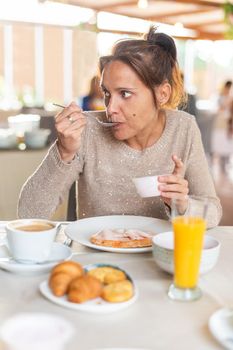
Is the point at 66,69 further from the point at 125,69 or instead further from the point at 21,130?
the point at 125,69

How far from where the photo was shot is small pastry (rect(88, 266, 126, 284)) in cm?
93

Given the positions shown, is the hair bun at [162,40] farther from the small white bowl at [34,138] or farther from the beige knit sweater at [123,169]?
the small white bowl at [34,138]

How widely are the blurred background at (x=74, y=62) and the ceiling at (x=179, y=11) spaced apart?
1 cm

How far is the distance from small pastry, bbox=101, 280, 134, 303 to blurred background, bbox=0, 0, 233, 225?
7.60 ft

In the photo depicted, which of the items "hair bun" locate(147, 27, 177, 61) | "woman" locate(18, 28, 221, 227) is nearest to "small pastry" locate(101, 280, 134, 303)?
"woman" locate(18, 28, 221, 227)

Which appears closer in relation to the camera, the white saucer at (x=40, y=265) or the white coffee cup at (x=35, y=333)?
the white coffee cup at (x=35, y=333)

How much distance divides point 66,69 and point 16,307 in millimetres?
→ 8225

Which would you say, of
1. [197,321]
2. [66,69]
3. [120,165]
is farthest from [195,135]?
[66,69]

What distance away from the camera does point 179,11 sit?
686 centimetres

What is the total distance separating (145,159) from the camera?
5.51 feet

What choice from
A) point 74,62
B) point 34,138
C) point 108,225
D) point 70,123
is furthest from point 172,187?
point 74,62

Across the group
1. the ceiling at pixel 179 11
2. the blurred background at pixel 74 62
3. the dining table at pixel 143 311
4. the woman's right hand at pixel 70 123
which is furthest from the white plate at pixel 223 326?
the ceiling at pixel 179 11

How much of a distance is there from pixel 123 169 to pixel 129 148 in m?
0.07

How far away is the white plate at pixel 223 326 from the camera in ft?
2.47
